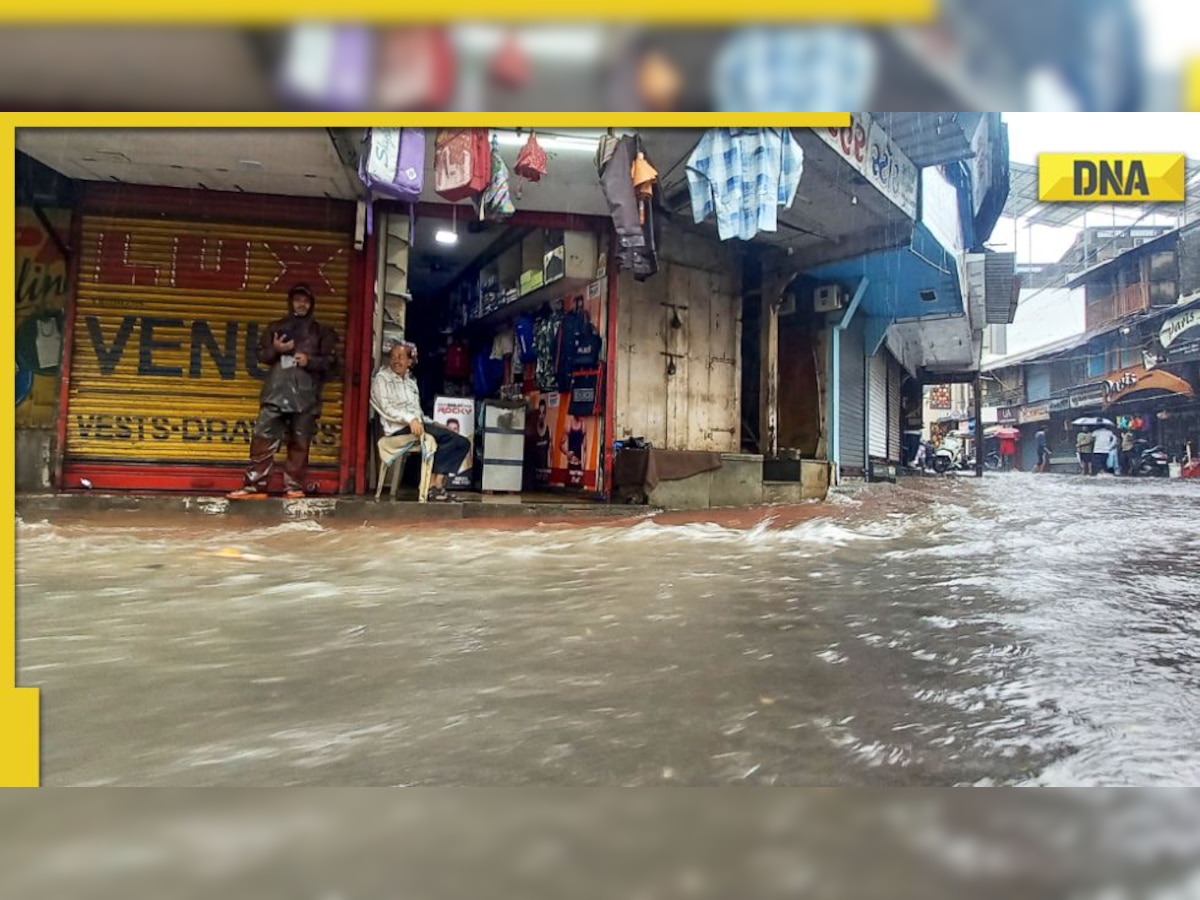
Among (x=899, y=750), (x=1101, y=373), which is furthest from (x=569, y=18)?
(x=1101, y=373)

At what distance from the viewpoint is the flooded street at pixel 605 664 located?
1.47 meters

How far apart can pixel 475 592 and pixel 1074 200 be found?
11.6 feet

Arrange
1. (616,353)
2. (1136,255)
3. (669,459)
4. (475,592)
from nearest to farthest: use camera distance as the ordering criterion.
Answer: (475,592) → (1136,255) → (669,459) → (616,353)

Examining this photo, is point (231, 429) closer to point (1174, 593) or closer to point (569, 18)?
point (569, 18)

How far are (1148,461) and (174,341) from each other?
8.23 m

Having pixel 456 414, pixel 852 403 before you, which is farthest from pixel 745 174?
pixel 456 414

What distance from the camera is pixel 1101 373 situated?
4.32 meters

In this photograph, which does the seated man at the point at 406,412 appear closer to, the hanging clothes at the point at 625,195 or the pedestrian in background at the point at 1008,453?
the hanging clothes at the point at 625,195

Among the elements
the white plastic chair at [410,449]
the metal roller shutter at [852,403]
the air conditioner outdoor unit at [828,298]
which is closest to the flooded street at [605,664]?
the white plastic chair at [410,449]

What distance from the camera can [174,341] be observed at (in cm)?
615

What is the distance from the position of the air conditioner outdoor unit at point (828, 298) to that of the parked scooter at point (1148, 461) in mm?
3164

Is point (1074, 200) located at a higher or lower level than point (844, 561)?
higher

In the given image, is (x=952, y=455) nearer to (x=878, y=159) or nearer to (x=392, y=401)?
(x=878, y=159)

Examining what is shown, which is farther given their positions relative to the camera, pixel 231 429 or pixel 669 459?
pixel 669 459
